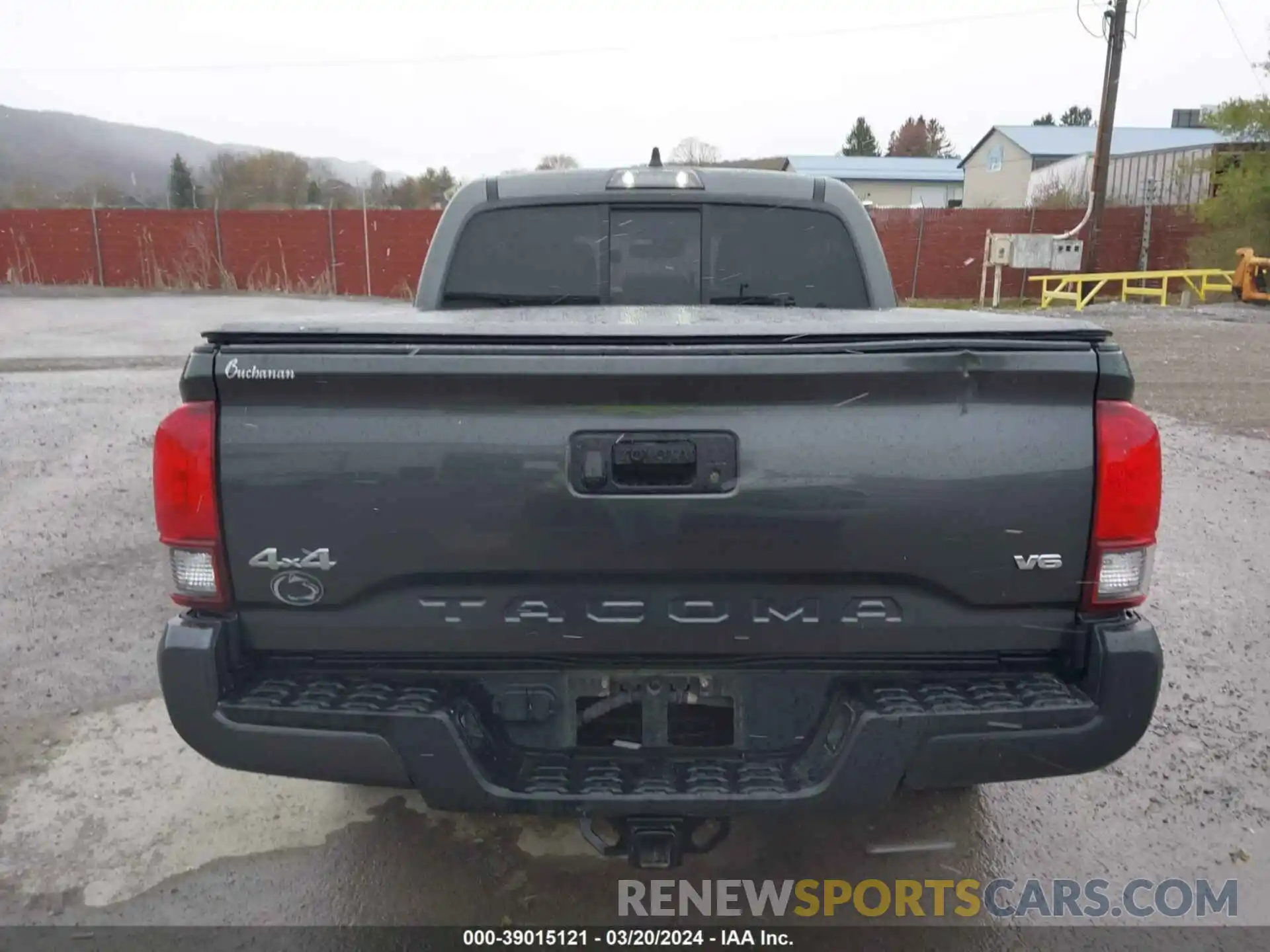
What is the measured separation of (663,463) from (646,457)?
40 mm

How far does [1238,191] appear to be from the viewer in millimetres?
23531

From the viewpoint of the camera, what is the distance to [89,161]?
14550 centimetres

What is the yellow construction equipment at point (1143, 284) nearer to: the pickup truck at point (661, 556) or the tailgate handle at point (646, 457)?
the pickup truck at point (661, 556)

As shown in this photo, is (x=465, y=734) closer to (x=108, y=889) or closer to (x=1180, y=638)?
(x=108, y=889)

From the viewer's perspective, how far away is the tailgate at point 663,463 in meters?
2.02

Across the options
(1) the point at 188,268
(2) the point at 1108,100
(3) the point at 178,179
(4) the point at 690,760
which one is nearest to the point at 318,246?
(1) the point at 188,268

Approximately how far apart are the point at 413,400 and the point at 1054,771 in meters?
1.70

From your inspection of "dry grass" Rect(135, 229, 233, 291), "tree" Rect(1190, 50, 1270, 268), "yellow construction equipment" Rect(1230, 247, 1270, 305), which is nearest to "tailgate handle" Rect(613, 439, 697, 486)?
"yellow construction equipment" Rect(1230, 247, 1270, 305)

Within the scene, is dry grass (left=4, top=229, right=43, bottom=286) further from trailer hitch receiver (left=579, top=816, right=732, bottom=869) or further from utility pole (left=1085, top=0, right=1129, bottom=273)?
trailer hitch receiver (left=579, top=816, right=732, bottom=869)

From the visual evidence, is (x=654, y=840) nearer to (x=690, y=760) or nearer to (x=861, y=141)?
(x=690, y=760)

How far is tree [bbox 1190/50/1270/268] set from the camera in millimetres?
23297

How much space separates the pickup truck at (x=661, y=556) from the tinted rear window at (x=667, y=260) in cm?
170

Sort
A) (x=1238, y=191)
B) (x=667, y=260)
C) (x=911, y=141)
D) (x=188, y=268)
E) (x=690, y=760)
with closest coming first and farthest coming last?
(x=690, y=760) → (x=667, y=260) → (x=1238, y=191) → (x=188, y=268) → (x=911, y=141)

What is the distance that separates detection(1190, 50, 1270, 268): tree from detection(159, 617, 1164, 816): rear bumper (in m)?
26.0
